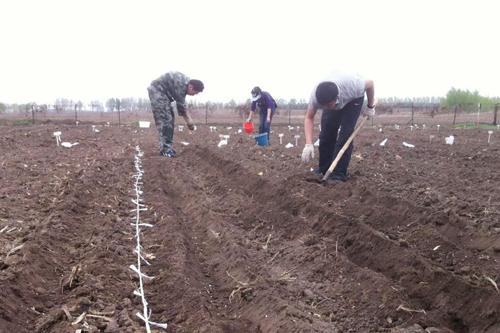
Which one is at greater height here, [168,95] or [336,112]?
[168,95]

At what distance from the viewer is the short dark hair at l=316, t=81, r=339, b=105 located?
5246mm

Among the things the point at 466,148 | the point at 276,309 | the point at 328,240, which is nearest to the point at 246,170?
the point at 328,240

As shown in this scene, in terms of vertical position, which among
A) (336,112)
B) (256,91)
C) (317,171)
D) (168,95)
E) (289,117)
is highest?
(256,91)

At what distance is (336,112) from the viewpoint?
623 cm

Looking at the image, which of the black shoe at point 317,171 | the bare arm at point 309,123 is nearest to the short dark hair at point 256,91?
the black shoe at point 317,171

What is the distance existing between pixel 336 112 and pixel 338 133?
0.38 metres

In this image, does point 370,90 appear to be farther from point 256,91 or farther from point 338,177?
point 256,91

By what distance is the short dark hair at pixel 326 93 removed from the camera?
207 inches

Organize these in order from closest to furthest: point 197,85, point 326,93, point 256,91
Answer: point 326,93 < point 197,85 < point 256,91

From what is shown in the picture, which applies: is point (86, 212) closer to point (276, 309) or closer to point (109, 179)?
point (109, 179)

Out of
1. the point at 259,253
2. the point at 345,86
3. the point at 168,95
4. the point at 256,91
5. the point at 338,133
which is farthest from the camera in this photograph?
the point at 256,91

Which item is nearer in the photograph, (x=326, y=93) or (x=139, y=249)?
(x=139, y=249)

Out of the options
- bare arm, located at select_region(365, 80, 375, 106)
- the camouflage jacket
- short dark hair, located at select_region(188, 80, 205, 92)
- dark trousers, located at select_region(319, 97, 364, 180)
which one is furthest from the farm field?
the camouflage jacket

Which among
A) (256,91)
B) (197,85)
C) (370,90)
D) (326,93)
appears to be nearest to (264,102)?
(256,91)
